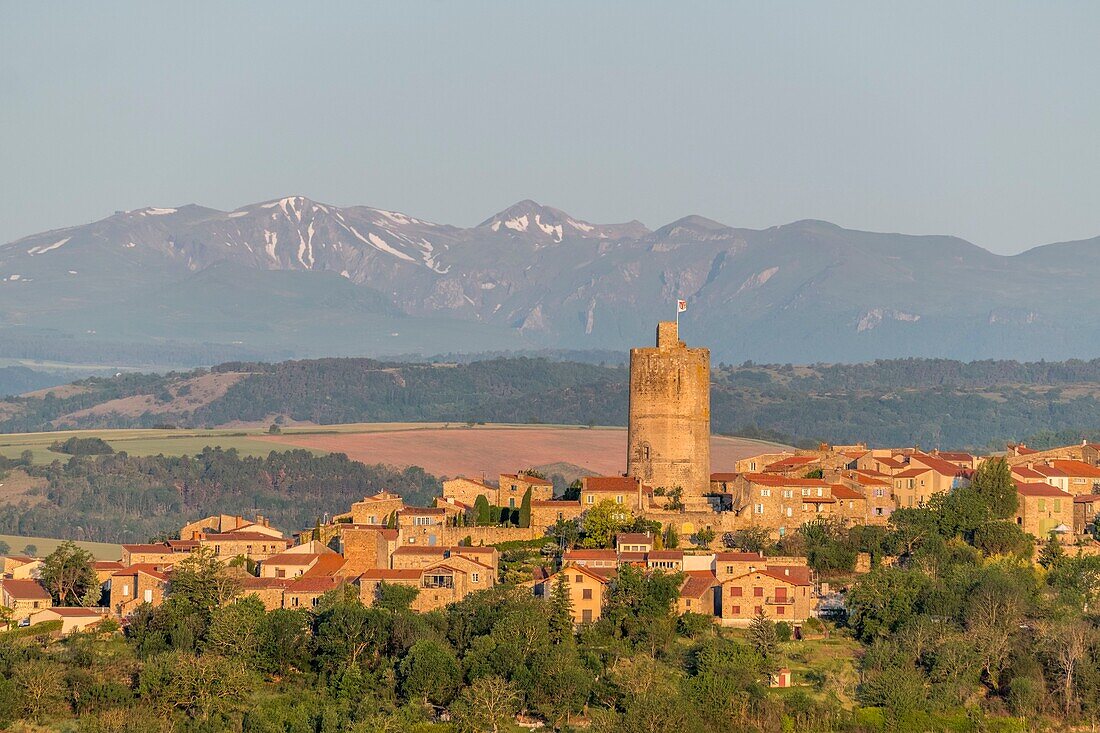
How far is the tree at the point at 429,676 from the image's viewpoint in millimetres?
57656

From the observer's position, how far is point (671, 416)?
7206 centimetres

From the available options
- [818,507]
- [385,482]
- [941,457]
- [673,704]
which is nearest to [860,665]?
[673,704]

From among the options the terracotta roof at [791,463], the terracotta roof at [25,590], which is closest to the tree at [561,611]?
the terracotta roof at [25,590]

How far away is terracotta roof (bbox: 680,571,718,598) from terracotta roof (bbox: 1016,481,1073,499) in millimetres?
11601

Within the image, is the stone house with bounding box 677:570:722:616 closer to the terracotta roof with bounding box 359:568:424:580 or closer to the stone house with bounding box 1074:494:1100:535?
the terracotta roof with bounding box 359:568:424:580

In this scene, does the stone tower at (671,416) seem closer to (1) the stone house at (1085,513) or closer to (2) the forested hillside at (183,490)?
(1) the stone house at (1085,513)

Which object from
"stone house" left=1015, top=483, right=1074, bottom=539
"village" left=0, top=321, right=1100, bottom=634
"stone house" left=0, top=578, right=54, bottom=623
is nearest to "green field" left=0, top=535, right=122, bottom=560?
"village" left=0, top=321, right=1100, bottom=634

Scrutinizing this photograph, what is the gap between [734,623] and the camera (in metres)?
63.1

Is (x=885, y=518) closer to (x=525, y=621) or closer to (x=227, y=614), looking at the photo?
(x=525, y=621)

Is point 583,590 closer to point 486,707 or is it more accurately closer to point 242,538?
point 486,707

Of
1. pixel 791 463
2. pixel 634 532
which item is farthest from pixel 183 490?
pixel 634 532

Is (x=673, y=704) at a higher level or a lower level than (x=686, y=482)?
lower

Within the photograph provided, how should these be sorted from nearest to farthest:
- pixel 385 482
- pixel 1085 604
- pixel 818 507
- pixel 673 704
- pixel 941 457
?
pixel 673 704 → pixel 1085 604 → pixel 818 507 → pixel 941 457 → pixel 385 482

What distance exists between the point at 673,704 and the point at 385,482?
97007mm
